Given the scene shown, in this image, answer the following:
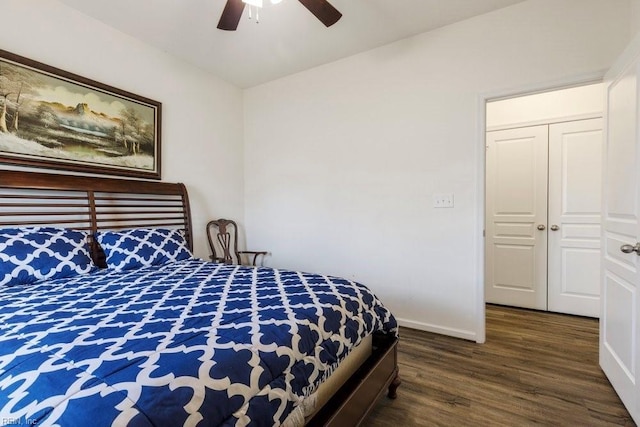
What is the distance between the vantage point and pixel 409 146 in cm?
279

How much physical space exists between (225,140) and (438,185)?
2.44 metres

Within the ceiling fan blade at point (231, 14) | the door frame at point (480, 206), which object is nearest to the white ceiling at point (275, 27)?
the ceiling fan blade at point (231, 14)

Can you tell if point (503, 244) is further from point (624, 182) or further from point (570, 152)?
point (624, 182)

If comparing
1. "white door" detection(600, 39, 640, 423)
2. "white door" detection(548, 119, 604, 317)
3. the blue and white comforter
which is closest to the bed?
the blue and white comforter

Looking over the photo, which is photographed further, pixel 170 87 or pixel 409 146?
pixel 170 87

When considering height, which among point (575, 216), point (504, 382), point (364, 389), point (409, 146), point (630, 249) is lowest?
point (504, 382)

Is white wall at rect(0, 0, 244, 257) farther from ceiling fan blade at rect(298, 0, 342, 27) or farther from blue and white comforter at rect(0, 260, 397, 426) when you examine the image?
ceiling fan blade at rect(298, 0, 342, 27)

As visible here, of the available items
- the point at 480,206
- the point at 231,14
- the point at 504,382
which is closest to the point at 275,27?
the point at 231,14

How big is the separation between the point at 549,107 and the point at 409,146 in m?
1.78

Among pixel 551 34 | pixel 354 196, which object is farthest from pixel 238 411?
pixel 551 34

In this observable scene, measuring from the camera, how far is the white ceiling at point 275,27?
7.56ft

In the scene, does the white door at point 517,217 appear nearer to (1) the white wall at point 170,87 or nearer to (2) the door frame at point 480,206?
(2) the door frame at point 480,206

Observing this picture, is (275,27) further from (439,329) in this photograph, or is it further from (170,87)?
(439,329)

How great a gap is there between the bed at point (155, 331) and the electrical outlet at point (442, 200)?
1263mm
